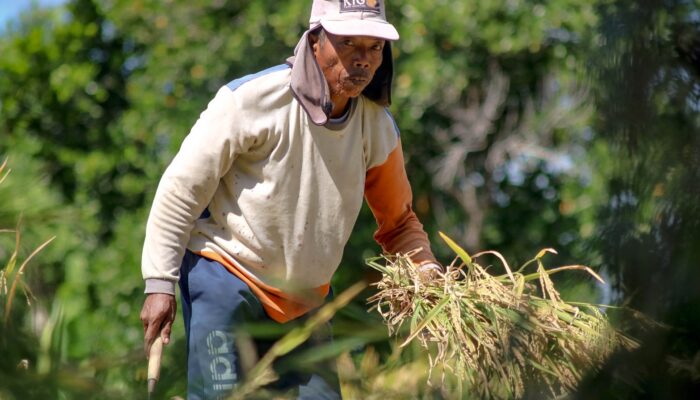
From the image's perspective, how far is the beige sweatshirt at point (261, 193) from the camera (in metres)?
2.75

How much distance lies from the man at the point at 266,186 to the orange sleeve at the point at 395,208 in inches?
7.7

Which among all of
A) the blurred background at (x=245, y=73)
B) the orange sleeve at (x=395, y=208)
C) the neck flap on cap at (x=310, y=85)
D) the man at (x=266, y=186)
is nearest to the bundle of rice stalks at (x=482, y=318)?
the orange sleeve at (x=395, y=208)

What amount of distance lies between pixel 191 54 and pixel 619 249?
733cm

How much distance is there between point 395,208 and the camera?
3.19m

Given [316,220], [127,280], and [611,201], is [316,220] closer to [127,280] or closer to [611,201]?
[611,201]

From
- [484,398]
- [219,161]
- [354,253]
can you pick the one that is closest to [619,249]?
[484,398]

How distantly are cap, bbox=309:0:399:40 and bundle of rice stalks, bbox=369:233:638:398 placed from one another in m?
0.53

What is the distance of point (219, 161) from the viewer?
2.75m

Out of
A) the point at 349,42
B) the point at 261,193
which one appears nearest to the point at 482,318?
the point at 261,193

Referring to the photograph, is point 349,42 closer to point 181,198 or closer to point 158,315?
point 181,198

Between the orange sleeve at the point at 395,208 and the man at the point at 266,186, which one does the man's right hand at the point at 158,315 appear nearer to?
the man at the point at 266,186

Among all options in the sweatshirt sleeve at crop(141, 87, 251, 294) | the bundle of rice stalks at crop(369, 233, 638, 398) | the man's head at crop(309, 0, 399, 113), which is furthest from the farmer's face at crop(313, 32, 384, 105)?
the bundle of rice stalks at crop(369, 233, 638, 398)

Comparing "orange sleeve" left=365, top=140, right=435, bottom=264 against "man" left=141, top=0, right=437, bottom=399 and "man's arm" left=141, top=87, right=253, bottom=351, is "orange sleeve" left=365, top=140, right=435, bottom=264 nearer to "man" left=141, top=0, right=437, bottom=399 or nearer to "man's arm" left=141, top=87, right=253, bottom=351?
"man" left=141, top=0, right=437, bottom=399

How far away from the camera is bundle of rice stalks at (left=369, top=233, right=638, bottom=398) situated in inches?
61.0
